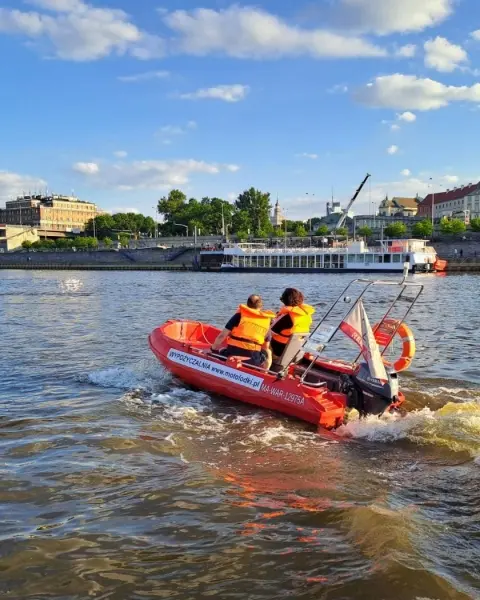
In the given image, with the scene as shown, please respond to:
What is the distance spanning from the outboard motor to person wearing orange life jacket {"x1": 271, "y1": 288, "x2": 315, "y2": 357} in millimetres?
1360

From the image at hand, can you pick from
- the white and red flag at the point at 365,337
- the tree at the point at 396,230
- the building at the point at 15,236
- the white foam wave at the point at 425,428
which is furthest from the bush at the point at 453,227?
the building at the point at 15,236

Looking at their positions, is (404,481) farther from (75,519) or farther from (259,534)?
(75,519)

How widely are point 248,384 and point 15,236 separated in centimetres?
17609

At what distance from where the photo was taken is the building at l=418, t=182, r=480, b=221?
155375 millimetres

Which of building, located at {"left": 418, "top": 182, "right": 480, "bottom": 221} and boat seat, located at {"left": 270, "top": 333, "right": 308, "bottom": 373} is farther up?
building, located at {"left": 418, "top": 182, "right": 480, "bottom": 221}

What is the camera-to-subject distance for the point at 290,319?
10328 mm

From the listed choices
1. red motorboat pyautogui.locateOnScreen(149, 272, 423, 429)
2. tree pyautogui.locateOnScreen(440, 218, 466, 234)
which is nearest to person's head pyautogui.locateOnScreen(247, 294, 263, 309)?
red motorboat pyautogui.locateOnScreen(149, 272, 423, 429)

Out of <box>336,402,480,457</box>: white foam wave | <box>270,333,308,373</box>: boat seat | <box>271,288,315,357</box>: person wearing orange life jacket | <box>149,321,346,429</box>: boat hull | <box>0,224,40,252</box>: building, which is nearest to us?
<box>336,402,480,457</box>: white foam wave

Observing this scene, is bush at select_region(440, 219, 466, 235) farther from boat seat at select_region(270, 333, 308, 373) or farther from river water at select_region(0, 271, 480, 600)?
boat seat at select_region(270, 333, 308, 373)

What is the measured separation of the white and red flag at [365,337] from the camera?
9.07 m

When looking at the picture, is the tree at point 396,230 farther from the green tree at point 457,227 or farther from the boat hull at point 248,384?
the boat hull at point 248,384

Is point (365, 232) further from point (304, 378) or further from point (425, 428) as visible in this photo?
point (425, 428)

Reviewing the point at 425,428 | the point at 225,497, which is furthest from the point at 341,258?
the point at 225,497

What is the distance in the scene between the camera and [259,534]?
5.69m
